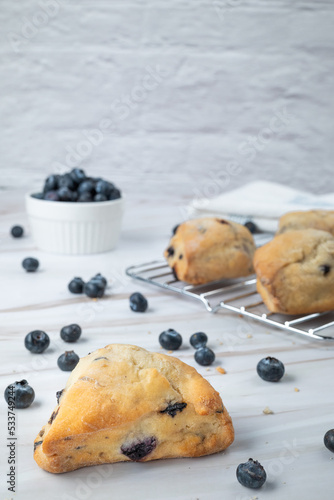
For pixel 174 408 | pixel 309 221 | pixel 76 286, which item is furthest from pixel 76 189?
pixel 174 408

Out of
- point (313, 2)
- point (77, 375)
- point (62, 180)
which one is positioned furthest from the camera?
point (313, 2)

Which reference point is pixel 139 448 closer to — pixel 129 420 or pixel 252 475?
pixel 129 420

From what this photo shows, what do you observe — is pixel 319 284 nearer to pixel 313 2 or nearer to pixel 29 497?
pixel 29 497

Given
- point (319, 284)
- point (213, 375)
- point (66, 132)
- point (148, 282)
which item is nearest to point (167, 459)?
point (213, 375)

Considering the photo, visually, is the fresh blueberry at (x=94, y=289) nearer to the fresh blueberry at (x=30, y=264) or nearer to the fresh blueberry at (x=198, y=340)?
the fresh blueberry at (x=30, y=264)

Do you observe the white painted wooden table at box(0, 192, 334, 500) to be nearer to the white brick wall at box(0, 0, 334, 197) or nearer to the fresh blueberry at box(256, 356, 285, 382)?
the fresh blueberry at box(256, 356, 285, 382)

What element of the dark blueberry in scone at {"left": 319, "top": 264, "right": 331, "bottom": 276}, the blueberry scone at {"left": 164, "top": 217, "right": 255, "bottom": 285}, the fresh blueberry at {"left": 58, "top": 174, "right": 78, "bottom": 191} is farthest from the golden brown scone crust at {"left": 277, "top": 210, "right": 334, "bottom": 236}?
the fresh blueberry at {"left": 58, "top": 174, "right": 78, "bottom": 191}
